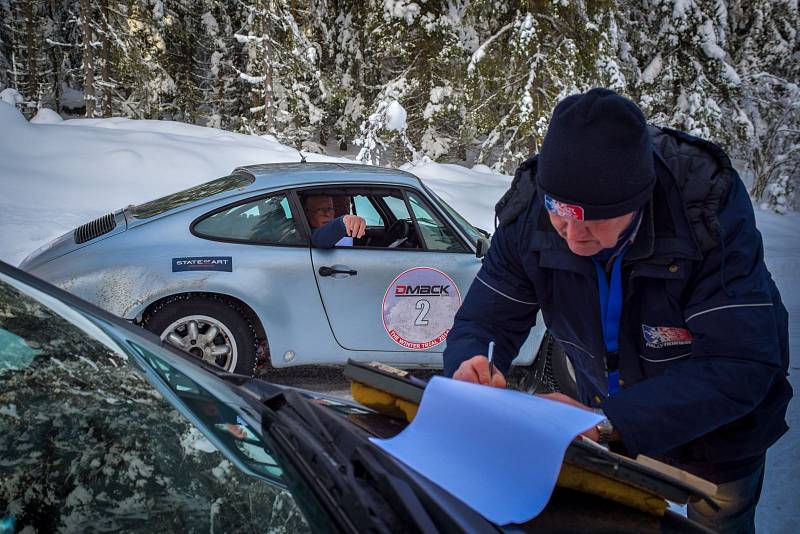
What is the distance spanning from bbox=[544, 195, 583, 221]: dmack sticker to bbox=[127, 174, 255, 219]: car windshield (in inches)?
128

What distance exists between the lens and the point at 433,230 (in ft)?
15.5

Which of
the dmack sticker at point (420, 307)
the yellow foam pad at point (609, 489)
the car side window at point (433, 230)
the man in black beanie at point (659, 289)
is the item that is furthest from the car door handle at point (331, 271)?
the yellow foam pad at point (609, 489)

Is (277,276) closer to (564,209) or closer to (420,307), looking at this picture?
(420,307)

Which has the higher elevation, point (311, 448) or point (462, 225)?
point (311, 448)

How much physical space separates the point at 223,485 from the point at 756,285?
1.39 meters

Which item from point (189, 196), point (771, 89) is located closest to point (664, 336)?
point (189, 196)

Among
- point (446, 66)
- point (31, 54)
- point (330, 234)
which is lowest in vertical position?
point (330, 234)

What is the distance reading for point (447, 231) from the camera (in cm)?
467

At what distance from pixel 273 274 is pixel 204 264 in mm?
456

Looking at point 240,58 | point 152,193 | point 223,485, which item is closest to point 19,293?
point 223,485

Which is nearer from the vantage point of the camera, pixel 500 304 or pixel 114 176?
pixel 500 304

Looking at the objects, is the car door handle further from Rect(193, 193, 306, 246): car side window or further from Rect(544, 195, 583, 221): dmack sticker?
Rect(544, 195, 583, 221): dmack sticker

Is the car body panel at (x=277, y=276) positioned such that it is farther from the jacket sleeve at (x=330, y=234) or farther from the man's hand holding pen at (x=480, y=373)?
the man's hand holding pen at (x=480, y=373)

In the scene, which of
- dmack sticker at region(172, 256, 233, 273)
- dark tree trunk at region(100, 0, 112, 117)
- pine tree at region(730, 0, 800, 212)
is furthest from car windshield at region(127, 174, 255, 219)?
pine tree at region(730, 0, 800, 212)
